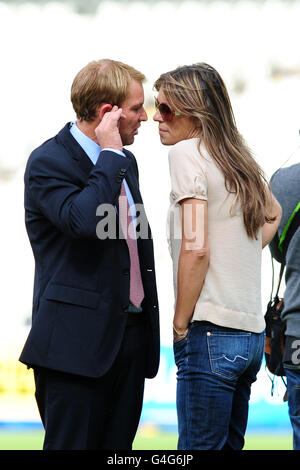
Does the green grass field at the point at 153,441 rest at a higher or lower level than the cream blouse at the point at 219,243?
lower

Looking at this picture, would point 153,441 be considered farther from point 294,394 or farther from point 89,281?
point 89,281

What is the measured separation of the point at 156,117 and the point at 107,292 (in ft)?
1.87

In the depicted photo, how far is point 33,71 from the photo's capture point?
5336mm

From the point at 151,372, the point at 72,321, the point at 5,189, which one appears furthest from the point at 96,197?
the point at 5,189

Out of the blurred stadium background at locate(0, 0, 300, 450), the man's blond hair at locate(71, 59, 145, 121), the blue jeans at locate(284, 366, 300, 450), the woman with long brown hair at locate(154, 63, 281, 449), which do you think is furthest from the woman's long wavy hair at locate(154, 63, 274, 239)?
the blurred stadium background at locate(0, 0, 300, 450)

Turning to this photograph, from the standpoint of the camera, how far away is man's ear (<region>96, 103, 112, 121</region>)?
265 cm

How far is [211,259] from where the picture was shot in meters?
2.59

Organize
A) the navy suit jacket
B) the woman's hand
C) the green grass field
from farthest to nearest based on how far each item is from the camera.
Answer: the green grass field
the woman's hand
the navy suit jacket

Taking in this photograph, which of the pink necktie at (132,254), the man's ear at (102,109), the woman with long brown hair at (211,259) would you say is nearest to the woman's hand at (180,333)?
the woman with long brown hair at (211,259)

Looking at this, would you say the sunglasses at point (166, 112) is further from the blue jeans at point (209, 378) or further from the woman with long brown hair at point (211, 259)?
the blue jeans at point (209, 378)

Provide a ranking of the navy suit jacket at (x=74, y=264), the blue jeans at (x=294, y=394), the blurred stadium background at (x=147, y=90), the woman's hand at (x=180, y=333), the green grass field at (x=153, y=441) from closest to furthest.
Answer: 1. the navy suit jacket at (x=74, y=264)
2. the woman's hand at (x=180, y=333)
3. the blue jeans at (x=294, y=394)
4. the green grass field at (x=153, y=441)
5. the blurred stadium background at (x=147, y=90)

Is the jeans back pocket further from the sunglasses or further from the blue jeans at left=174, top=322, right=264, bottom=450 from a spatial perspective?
the sunglasses

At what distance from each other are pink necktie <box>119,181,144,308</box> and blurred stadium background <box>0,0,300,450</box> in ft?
8.35

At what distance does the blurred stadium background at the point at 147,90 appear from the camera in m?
5.26
